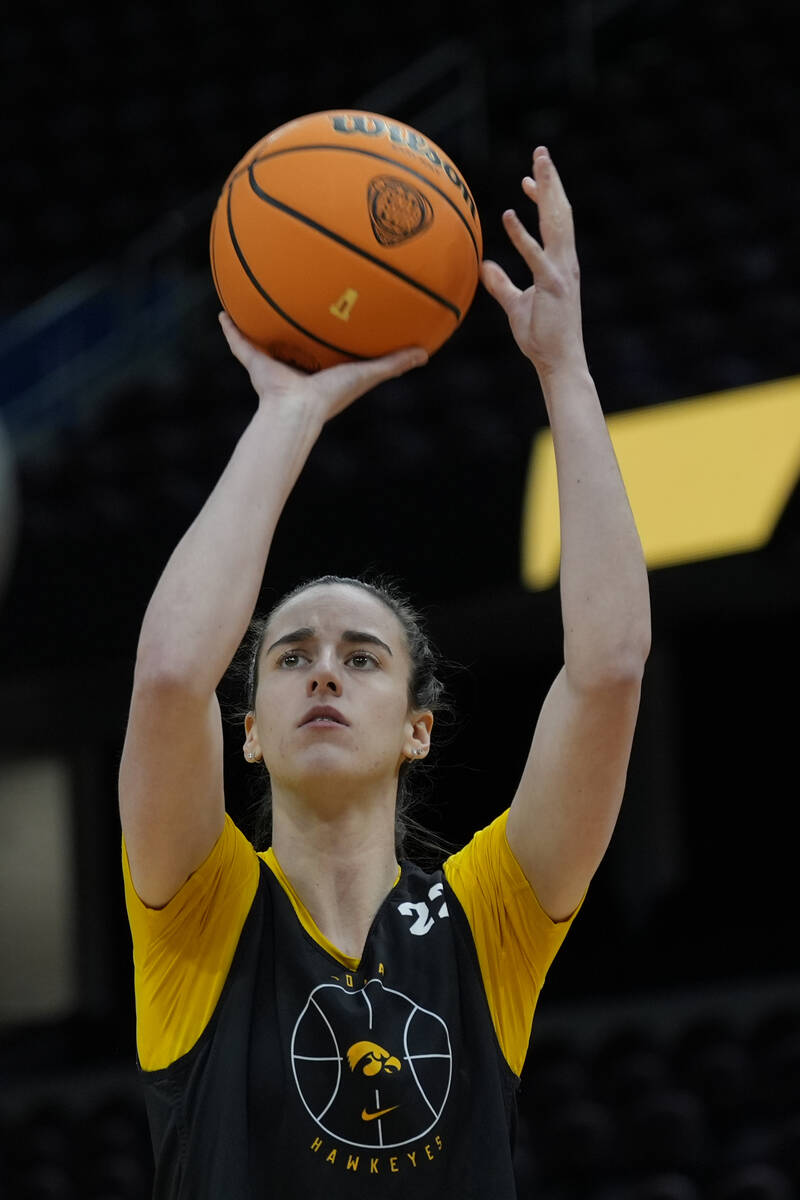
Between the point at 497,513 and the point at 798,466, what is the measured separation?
3.44 feet

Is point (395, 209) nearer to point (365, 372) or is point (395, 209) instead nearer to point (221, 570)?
point (365, 372)

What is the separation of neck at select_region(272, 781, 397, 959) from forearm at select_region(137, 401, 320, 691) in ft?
0.99

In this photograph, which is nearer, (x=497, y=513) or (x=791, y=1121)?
(x=791, y=1121)

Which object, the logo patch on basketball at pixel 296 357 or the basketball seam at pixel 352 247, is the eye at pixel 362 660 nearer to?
the logo patch on basketball at pixel 296 357

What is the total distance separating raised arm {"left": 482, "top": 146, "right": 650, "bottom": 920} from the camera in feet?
6.52

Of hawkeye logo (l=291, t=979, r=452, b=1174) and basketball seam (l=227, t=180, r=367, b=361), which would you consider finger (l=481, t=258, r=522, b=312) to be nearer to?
basketball seam (l=227, t=180, r=367, b=361)

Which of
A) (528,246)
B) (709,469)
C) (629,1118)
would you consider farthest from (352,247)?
(629,1118)

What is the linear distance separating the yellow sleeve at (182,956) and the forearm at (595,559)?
19.9 inches

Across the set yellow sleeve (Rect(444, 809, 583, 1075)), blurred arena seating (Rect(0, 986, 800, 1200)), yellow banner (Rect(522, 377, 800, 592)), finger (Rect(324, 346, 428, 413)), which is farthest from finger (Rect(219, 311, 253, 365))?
yellow banner (Rect(522, 377, 800, 592))

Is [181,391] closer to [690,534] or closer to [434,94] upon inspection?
[434,94]

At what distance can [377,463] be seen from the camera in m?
6.18

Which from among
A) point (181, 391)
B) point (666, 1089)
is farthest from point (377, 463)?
point (666, 1089)

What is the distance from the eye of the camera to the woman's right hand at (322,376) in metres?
2.07

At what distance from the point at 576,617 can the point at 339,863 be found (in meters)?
A: 0.45
